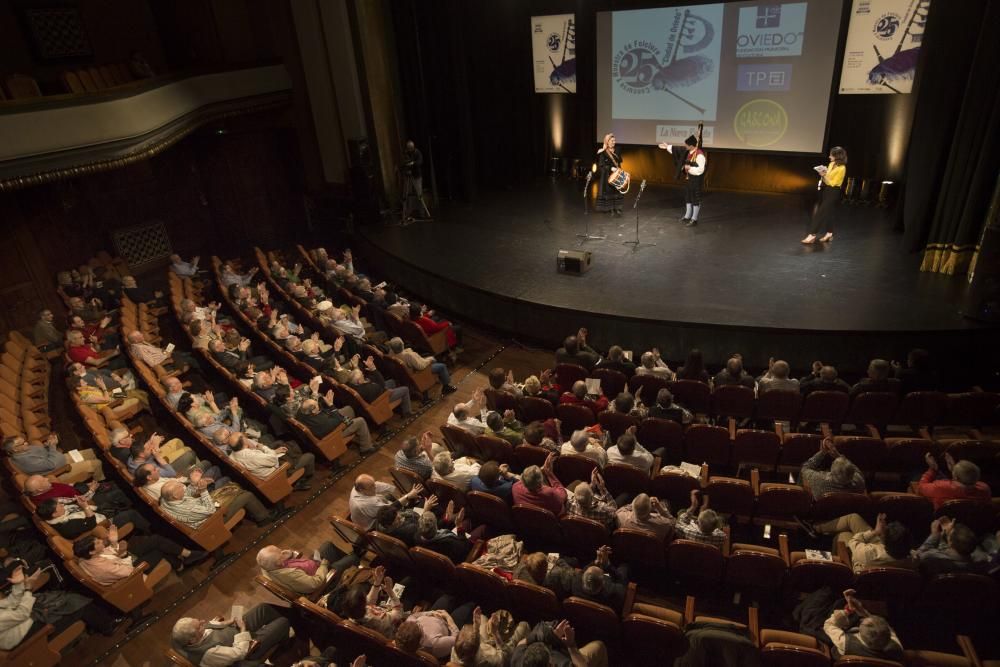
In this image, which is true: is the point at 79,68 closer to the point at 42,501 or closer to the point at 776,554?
the point at 42,501

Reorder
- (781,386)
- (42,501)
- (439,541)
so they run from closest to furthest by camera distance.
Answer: (439,541) < (42,501) < (781,386)

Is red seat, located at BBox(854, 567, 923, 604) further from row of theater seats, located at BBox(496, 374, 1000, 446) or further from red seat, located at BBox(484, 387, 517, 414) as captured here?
red seat, located at BBox(484, 387, 517, 414)

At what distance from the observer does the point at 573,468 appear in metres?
4.49

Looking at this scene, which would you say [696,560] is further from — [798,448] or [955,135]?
[955,135]

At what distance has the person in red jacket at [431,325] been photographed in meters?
7.25

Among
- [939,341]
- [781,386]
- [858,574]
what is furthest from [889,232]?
[858,574]

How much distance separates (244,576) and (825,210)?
25.7 ft

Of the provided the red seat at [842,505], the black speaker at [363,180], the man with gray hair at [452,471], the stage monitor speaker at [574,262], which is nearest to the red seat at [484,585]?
the man with gray hair at [452,471]

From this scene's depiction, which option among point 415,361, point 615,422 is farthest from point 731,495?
point 415,361

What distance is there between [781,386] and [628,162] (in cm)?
782

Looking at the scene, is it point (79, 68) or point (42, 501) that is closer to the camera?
point (42, 501)

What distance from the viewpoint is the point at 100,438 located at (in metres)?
5.39

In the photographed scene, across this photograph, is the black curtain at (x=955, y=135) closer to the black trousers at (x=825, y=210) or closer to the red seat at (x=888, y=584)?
the black trousers at (x=825, y=210)

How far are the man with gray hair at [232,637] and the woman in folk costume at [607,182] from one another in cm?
762
